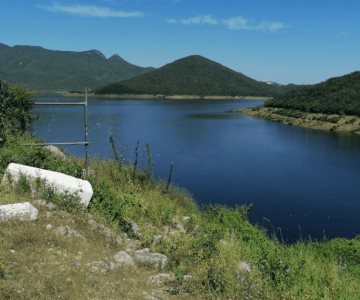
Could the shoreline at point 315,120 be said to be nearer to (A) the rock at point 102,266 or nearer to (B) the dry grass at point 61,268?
(B) the dry grass at point 61,268

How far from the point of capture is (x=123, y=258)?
26.9 ft

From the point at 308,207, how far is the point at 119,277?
2169cm

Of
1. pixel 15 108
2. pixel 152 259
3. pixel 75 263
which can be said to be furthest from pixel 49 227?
pixel 15 108

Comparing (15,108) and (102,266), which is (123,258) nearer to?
(102,266)

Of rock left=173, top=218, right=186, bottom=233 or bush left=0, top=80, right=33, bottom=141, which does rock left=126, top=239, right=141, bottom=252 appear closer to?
rock left=173, top=218, right=186, bottom=233

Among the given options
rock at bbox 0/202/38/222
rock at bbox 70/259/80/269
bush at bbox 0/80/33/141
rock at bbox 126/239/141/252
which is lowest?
rock at bbox 126/239/141/252

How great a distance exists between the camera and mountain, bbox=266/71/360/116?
297 feet

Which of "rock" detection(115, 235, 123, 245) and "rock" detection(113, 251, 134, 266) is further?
"rock" detection(115, 235, 123, 245)

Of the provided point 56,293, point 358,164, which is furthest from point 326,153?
point 56,293

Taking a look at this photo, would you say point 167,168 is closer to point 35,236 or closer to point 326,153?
point 326,153

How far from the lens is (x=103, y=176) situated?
15.2 meters

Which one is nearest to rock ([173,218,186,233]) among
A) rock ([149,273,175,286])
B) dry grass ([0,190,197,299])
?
dry grass ([0,190,197,299])

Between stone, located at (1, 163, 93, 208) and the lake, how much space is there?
5225 millimetres

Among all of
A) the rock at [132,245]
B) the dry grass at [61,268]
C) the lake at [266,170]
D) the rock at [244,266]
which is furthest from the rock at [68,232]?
the lake at [266,170]
